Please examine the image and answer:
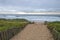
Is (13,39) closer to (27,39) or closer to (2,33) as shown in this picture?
(27,39)

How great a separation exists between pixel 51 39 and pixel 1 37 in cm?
401

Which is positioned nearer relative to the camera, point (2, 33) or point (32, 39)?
point (2, 33)

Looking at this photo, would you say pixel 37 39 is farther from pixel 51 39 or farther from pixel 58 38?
pixel 58 38

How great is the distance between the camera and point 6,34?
14672 millimetres

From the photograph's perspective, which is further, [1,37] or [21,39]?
[21,39]

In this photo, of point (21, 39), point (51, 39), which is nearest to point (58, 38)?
point (51, 39)

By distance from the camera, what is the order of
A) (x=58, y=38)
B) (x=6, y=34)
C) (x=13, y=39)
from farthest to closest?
(x=13, y=39), (x=6, y=34), (x=58, y=38)

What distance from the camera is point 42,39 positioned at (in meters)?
15.8

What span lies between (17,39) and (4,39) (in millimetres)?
1951

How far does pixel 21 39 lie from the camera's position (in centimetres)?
1580

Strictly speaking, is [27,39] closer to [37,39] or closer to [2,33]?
[37,39]

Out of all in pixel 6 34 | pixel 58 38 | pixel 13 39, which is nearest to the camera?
pixel 58 38

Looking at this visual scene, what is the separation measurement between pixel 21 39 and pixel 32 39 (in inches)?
30.9

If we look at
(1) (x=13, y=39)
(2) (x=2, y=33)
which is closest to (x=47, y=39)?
(1) (x=13, y=39)
